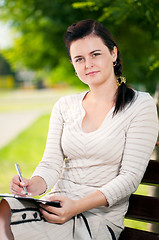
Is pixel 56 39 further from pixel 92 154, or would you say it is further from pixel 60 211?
pixel 60 211

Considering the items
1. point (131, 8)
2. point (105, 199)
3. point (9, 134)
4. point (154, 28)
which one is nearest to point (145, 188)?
point (154, 28)

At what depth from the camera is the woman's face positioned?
91.5 inches

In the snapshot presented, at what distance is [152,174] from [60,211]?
728 millimetres

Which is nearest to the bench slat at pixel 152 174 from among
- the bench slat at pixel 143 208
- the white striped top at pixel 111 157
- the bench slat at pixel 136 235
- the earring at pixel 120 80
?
the bench slat at pixel 143 208

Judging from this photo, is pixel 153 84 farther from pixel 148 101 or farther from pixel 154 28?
pixel 148 101

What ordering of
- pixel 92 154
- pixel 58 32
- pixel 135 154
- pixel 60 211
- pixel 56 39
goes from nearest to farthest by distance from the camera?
pixel 60 211, pixel 135 154, pixel 92 154, pixel 58 32, pixel 56 39

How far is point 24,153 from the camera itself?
10266 mm

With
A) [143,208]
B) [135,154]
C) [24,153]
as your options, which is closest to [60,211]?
[135,154]

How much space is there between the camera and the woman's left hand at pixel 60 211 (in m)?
1.97

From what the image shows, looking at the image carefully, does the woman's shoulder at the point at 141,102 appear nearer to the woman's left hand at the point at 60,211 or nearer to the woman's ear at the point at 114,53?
the woman's ear at the point at 114,53

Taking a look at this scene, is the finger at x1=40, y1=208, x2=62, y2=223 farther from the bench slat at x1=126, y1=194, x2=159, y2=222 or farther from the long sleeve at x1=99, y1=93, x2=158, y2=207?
the bench slat at x1=126, y1=194, x2=159, y2=222

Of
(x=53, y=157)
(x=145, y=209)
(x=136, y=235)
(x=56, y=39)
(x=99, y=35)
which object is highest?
(x=56, y=39)

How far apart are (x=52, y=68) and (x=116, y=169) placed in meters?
6.28

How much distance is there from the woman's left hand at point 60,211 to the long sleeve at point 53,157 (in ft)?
1.29
